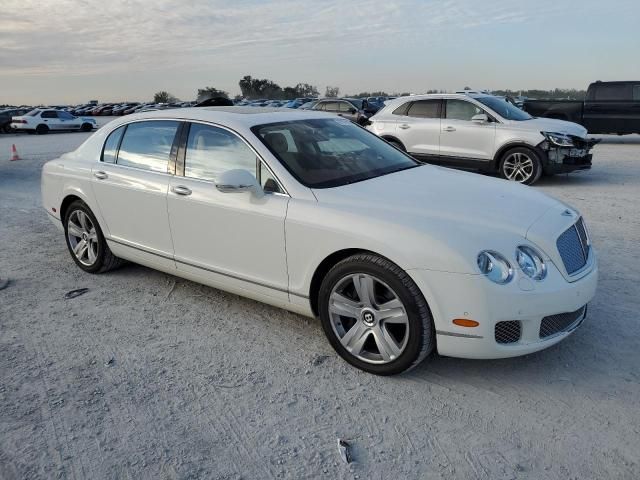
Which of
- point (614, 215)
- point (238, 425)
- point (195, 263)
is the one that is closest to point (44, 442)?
point (238, 425)

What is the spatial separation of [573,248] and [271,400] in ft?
6.83

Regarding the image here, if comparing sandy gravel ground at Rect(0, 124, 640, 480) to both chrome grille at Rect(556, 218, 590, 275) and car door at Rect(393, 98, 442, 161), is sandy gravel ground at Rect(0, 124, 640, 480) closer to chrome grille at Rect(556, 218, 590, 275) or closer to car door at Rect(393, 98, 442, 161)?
chrome grille at Rect(556, 218, 590, 275)

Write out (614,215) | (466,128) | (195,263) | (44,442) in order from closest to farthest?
(44,442)
(195,263)
(614,215)
(466,128)

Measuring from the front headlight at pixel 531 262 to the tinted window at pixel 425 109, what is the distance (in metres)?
7.77

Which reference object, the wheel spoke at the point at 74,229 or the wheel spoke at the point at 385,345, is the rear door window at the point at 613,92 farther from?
the wheel spoke at the point at 385,345

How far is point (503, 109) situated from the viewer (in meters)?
10.2

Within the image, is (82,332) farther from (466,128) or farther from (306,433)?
(466,128)

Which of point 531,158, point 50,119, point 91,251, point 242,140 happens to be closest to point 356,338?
point 242,140

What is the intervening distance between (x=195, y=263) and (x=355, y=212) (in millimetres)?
1507

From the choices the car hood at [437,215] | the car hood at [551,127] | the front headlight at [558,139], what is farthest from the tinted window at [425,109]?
the car hood at [437,215]

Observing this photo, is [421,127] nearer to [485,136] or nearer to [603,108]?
[485,136]

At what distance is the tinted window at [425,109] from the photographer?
1050 cm

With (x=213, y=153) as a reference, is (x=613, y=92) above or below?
below

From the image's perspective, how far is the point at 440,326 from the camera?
3.10 meters
